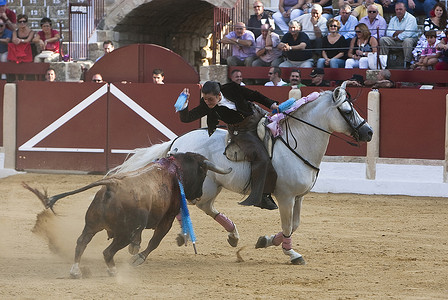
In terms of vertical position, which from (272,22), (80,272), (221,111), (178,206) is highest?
(272,22)

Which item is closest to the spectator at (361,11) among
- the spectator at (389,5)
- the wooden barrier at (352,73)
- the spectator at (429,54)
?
the spectator at (389,5)

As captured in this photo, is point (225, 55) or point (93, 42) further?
point (93, 42)

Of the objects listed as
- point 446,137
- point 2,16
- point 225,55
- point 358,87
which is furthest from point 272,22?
point 2,16

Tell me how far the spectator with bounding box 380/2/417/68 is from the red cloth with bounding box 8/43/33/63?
5991mm

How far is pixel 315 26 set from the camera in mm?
13664

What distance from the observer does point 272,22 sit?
47.1 feet

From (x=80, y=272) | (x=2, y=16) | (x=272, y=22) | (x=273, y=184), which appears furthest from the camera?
(x=2, y=16)

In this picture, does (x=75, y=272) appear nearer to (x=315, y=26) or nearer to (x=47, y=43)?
(x=315, y=26)

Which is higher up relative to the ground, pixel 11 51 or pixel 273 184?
pixel 11 51

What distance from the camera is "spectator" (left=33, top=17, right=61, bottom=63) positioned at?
14992 mm

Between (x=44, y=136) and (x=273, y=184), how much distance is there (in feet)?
22.0

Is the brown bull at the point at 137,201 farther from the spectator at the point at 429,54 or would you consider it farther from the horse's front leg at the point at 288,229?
the spectator at the point at 429,54

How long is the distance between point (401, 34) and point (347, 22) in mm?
881

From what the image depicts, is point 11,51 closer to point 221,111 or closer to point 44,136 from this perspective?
point 44,136
